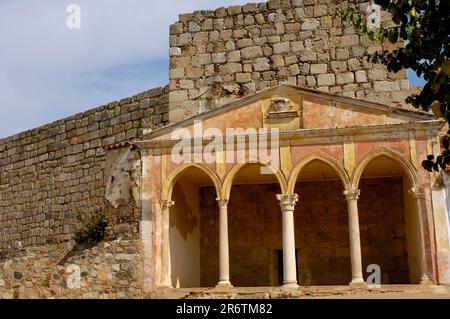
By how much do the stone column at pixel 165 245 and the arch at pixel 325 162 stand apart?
2.53 metres

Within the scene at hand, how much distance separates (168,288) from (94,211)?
4.25m

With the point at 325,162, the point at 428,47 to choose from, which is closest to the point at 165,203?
A: the point at 325,162

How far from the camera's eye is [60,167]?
17.6 metres

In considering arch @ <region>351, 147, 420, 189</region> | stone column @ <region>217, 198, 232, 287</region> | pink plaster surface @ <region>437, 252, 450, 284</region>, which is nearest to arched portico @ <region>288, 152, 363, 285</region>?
arch @ <region>351, 147, 420, 189</region>

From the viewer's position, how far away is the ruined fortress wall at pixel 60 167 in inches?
638

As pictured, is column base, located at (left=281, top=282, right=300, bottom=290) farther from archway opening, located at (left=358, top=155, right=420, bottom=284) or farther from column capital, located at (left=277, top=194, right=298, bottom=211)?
archway opening, located at (left=358, top=155, right=420, bottom=284)

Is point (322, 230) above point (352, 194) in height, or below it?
below

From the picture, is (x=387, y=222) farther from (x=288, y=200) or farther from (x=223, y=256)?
(x=223, y=256)

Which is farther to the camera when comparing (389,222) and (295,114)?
(389,222)

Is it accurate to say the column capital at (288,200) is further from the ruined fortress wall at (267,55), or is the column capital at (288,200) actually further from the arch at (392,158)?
the ruined fortress wall at (267,55)

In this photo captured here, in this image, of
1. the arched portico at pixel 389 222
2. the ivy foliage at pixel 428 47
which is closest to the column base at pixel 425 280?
the arched portico at pixel 389 222

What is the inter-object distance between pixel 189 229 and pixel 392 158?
485cm

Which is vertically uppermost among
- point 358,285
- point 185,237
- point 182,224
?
point 182,224

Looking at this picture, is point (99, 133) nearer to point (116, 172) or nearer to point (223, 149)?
point (116, 172)
